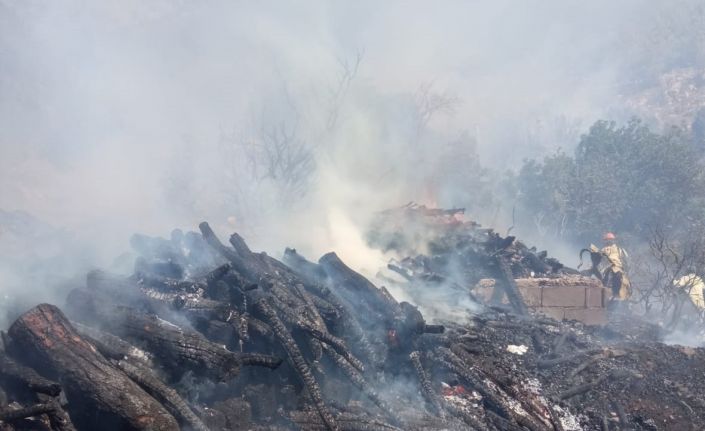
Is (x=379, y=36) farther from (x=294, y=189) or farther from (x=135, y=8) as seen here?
(x=294, y=189)

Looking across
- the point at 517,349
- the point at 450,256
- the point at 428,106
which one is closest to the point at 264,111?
the point at 428,106

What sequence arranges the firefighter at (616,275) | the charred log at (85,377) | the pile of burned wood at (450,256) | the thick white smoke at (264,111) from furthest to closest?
the thick white smoke at (264,111), the firefighter at (616,275), the pile of burned wood at (450,256), the charred log at (85,377)

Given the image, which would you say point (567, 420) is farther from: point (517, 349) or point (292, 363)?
point (292, 363)

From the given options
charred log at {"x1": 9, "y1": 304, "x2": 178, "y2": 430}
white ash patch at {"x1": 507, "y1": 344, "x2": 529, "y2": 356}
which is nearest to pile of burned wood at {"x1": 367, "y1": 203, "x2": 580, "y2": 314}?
white ash patch at {"x1": 507, "y1": 344, "x2": 529, "y2": 356}

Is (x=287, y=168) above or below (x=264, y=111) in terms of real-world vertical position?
below

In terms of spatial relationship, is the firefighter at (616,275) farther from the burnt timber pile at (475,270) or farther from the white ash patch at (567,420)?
the white ash patch at (567,420)

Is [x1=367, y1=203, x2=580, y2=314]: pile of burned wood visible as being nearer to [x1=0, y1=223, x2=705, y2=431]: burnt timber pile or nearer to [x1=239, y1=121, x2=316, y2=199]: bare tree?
[x1=0, y1=223, x2=705, y2=431]: burnt timber pile

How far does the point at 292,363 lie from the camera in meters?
6.34

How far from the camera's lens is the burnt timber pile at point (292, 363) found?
16.9 ft

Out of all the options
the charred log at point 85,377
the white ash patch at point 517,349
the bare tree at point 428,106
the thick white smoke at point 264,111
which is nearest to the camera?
the charred log at point 85,377

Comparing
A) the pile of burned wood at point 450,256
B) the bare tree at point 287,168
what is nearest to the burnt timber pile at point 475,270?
the pile of burned wood at point 450,256

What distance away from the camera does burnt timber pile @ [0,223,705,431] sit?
5164mm

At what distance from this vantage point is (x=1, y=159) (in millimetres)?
24391

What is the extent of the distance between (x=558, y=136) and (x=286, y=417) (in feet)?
125
